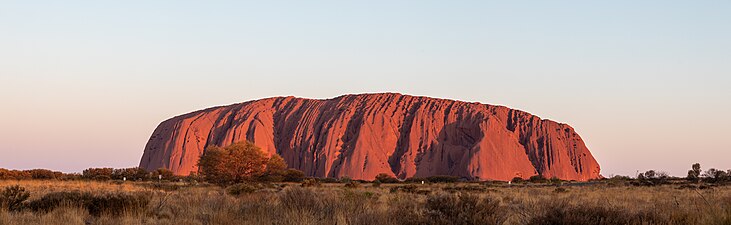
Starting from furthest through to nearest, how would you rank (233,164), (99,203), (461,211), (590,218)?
(233,164) < (99,203) < (461,211) < (590,218)

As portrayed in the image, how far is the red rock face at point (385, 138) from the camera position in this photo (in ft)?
346

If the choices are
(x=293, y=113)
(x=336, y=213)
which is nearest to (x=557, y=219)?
(x=336, y=213)

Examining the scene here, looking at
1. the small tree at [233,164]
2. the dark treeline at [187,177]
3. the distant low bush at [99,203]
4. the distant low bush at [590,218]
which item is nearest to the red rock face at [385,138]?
the dark treeline at [187,177]

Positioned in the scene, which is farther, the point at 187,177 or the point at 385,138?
the point at 385,138

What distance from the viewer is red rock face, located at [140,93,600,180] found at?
105562 mm

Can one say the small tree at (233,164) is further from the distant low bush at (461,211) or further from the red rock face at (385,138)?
the red rock face at (385,138)

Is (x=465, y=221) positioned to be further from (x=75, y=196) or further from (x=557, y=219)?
(x=75, y=196)

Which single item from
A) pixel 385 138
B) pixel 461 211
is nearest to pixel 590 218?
pixel 461 211

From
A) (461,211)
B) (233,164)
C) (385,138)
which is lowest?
(461,211)

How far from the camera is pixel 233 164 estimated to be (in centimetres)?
4800

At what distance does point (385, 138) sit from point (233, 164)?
65314 mm

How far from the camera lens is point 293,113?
123062mm

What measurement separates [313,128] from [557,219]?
106537 mm

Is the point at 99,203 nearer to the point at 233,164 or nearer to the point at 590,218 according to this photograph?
the point at 590,218
